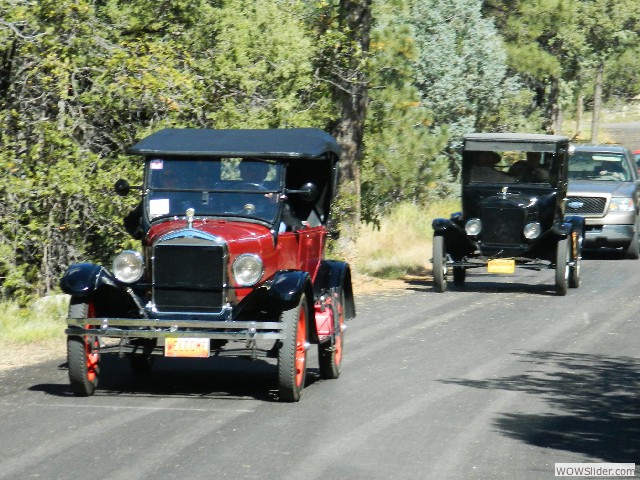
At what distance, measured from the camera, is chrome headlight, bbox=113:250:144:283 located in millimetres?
10727

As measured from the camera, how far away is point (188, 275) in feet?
34.8

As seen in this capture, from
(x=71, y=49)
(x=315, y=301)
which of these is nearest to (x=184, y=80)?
(x=71, y=49)

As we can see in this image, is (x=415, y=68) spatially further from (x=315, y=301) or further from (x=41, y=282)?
(x=315, y=301)

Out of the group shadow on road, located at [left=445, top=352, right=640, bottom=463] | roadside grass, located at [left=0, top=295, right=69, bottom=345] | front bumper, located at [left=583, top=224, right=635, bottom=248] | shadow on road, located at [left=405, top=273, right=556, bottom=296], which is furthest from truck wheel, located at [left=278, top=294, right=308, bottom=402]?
front bumper, located at [left=583, top=224, right=635, bottom=248]

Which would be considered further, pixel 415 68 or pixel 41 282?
pixel 415 68

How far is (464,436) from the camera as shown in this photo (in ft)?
29.4

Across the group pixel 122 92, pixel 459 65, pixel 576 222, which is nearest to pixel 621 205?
pixel 576 222

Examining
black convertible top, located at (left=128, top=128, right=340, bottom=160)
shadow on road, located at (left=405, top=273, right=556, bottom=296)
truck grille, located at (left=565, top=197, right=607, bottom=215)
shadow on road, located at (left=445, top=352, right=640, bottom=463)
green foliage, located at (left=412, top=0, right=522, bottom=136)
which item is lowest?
shadow on road, located at (left=405, top=273, right=556, bottom=296)

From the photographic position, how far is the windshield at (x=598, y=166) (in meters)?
26.2

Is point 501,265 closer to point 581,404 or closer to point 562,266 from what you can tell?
point 562,266

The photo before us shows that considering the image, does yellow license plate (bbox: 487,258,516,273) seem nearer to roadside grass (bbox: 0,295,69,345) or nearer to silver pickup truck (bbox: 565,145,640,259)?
silver pickup truck (bbox: 565,145,640,259)

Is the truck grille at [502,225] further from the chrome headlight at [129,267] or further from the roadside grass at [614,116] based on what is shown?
the roadside grass at [614,116]

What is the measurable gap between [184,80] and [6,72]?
291 centimetres

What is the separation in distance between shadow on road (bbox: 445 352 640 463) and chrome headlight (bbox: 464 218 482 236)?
6.50 m
